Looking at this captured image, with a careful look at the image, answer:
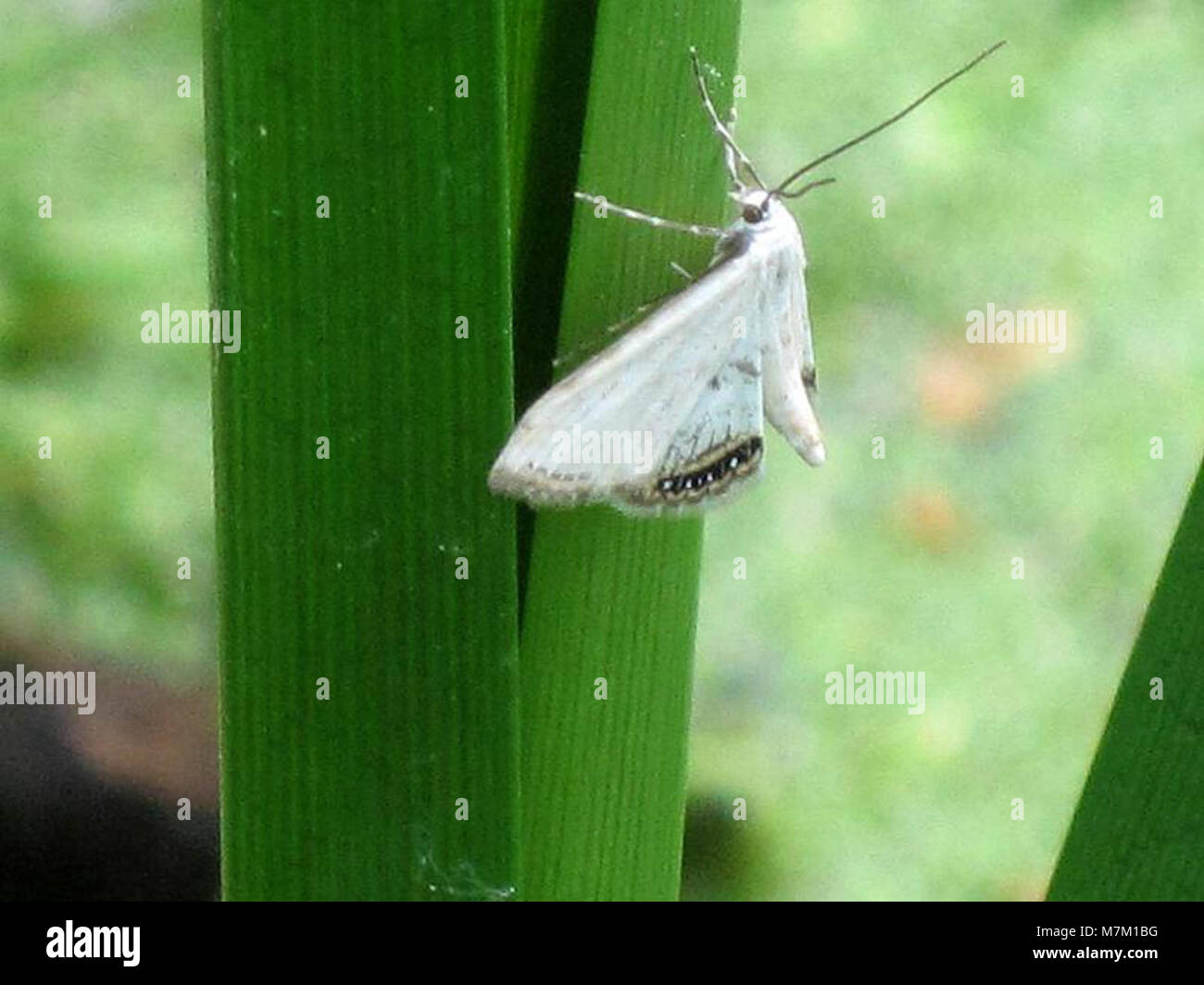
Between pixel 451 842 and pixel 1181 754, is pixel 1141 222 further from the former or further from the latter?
pixel 451 842

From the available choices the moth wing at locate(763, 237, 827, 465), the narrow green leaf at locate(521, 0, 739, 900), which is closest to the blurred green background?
the moth wing at locate(763, 237, 827, 465)

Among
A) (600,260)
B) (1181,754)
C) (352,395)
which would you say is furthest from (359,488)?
(1181,754)

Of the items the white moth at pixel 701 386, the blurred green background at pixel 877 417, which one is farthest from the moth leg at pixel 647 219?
the blurred green background at pixel 877 417

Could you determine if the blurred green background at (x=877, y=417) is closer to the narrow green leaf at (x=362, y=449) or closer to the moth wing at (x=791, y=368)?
the moth wing at (x=791, y=368)

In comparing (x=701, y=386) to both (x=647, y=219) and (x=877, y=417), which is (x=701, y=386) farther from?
(x=877, y=417)

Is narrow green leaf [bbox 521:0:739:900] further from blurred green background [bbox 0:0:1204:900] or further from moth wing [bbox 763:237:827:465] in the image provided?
blurred green background [bbox 0:0:1204:900]
